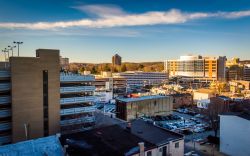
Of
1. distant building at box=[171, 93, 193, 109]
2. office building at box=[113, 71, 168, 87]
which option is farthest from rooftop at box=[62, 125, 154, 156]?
office building at box=[113, 71, 168, 87]

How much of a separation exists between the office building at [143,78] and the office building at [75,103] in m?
90.0

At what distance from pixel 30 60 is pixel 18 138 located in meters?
9.56

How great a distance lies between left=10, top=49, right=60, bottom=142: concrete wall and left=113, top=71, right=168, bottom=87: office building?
94.6 meters

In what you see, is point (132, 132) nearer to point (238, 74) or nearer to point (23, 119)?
point (23, 119)

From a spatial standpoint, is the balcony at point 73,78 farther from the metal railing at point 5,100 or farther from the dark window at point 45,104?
the metal railing at point 5,100

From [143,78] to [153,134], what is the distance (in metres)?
106

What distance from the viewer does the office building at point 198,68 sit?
132 meters

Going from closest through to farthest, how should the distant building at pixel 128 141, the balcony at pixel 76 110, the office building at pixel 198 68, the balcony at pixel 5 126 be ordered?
the distant building at pixel 128 141, the balcony at pixel 5 126, the balcony at pixel 76 110, the office building at pixel 198 68

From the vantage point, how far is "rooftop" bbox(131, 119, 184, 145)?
23.6 m

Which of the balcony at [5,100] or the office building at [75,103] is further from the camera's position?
the office building at [75,103]

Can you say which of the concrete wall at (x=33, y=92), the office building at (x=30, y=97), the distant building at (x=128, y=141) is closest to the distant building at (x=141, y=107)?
the concrete wall at (x=33, y=92)

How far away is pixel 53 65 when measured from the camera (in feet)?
101

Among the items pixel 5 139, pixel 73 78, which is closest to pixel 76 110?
pixel 73 78

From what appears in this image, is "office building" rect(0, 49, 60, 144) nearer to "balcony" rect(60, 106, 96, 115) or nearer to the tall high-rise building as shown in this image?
the tall high-rise building
